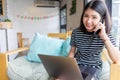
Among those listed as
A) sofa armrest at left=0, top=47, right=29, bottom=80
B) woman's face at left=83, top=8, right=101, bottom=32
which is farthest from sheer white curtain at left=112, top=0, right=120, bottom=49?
sofa armrest at left=0, top=47, right=29, bottom=80

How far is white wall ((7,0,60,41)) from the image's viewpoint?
6106 mm

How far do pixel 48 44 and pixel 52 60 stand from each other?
89 centimetres

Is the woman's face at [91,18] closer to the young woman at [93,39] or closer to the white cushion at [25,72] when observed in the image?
the young woman at [93,39]

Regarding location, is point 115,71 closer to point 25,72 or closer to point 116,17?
point 25,72

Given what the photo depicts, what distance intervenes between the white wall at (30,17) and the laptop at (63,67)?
5.19 m

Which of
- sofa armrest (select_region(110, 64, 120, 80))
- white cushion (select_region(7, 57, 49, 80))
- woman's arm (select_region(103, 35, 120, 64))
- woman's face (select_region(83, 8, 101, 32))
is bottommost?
white cushion (select_region(7, 57, 49, 80))

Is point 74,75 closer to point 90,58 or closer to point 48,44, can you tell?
point 90,58

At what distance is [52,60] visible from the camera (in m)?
1.05

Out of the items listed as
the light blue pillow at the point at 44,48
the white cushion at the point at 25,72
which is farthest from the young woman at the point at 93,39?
the light blue pillow at the point at 44,48

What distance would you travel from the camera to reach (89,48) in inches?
48.7

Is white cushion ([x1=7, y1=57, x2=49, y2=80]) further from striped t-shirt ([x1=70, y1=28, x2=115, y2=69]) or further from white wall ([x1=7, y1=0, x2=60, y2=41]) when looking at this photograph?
white wall ([x1=7, y1=0, x2=60, y2=41])

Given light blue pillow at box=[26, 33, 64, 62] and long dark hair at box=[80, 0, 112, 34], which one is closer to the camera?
long dark hair at box=[80, 0, 112, 34]

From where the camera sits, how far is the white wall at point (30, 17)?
20.0ft

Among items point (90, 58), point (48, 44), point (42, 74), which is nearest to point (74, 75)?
point (90, 58)
